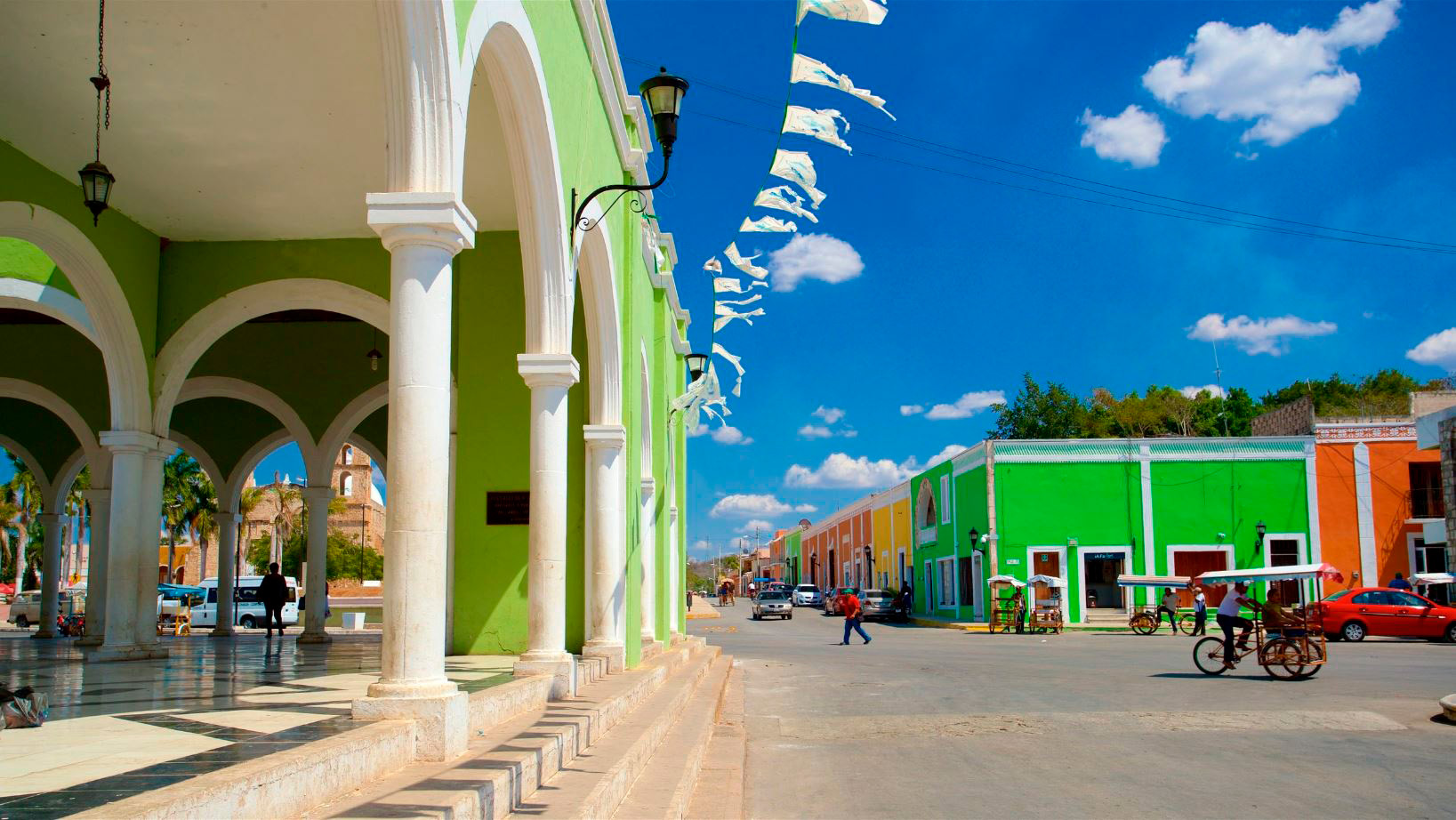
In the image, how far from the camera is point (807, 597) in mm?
58531

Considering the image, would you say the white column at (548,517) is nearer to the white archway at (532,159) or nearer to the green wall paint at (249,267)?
the white archway at (532,159)

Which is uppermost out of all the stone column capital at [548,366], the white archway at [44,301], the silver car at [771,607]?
the white archway at [44,301]

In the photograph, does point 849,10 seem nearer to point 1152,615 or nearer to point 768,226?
point 768,226

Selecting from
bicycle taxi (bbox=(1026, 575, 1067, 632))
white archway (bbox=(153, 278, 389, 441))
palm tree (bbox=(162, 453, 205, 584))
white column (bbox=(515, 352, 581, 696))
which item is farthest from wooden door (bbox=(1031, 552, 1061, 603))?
palm tree (bbox=(162, 453, 205, 584))

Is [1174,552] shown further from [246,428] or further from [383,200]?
[383,200]

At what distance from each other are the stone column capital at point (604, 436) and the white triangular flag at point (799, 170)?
11.4 feet

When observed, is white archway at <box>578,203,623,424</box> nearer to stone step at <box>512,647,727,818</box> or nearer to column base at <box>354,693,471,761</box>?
stone step at <box>512,647,727,818</box>

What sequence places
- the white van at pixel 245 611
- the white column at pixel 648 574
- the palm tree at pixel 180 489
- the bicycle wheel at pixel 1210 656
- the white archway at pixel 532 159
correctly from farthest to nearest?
the palm tree at pixel 180 489 → the white van at pixel 245 611 → the bicycle wheel at pixel 1210 656 → the white column at pixel 648 574 → the white archway at pixel 532 159

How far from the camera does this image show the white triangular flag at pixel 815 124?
26.7ft

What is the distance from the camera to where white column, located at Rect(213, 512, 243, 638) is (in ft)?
59.3

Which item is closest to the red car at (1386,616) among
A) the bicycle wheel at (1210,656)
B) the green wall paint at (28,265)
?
the bicycle wheel at (1210,656)

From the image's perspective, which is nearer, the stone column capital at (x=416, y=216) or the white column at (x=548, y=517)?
the stone column capital at (x=416, y=216)

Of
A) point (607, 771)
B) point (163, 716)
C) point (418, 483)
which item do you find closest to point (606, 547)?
point (163, 716)

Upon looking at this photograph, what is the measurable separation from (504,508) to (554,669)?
155 inches
